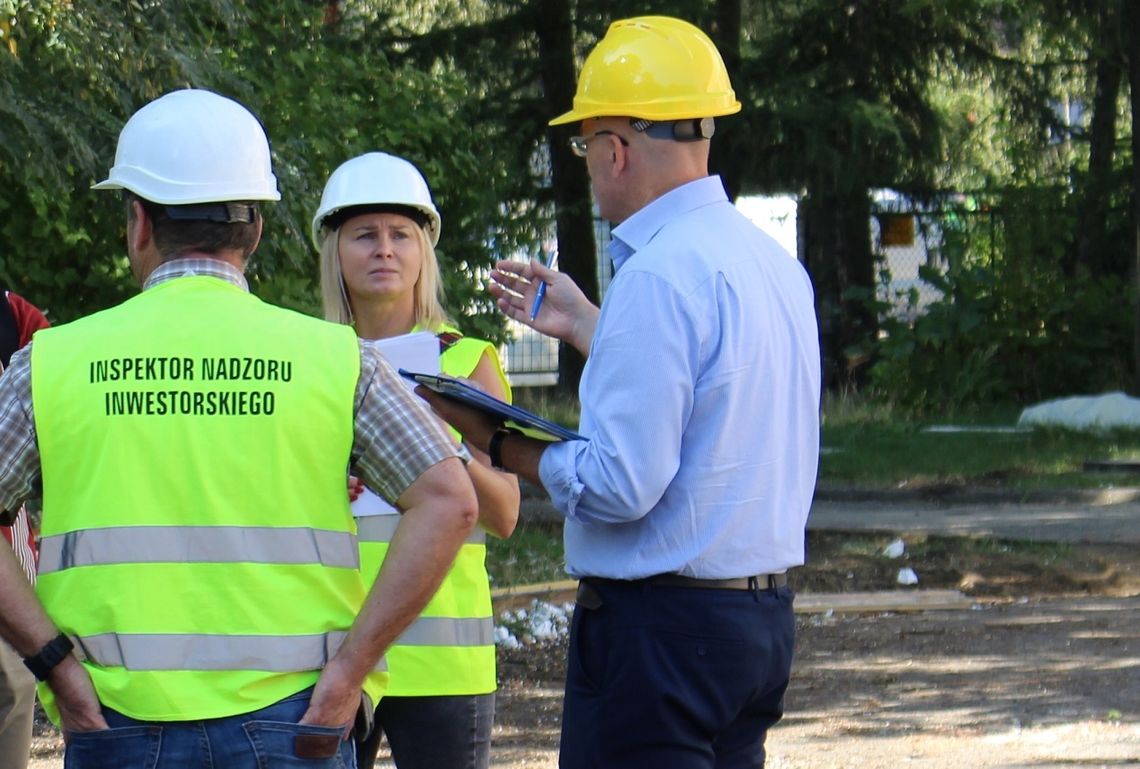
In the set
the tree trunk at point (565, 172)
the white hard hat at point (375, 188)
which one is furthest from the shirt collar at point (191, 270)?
the tree trunk at point (565, 172)

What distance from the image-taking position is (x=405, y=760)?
12.0ft

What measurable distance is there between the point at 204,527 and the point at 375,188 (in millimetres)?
1632

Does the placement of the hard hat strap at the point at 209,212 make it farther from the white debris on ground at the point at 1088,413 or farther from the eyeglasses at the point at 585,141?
the white debris on ground at the point at 1088,413

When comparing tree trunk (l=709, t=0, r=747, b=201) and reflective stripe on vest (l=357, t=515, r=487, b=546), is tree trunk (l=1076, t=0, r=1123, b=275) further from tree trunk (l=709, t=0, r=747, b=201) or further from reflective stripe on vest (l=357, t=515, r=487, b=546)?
reflective stripe on vest (l=357, t=515, r=487, b=546)

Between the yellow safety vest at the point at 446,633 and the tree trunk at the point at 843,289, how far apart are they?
16.0 metres

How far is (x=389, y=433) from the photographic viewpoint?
2643 millimetres

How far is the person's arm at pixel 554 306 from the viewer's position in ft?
12.1

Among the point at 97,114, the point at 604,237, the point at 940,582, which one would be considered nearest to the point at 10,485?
the point at 97,114

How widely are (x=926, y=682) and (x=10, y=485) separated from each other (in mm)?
5299

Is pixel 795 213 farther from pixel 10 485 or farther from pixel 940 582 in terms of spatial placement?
pixel 10 485

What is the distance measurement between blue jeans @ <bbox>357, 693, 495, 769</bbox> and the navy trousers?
19.8 inches

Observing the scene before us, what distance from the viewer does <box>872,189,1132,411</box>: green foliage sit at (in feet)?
60.5

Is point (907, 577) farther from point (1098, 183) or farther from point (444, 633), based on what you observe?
point (1098, 183)

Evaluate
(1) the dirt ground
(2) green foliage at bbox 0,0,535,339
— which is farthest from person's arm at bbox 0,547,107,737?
(2) green foliage at bbox 0,0,535,339
